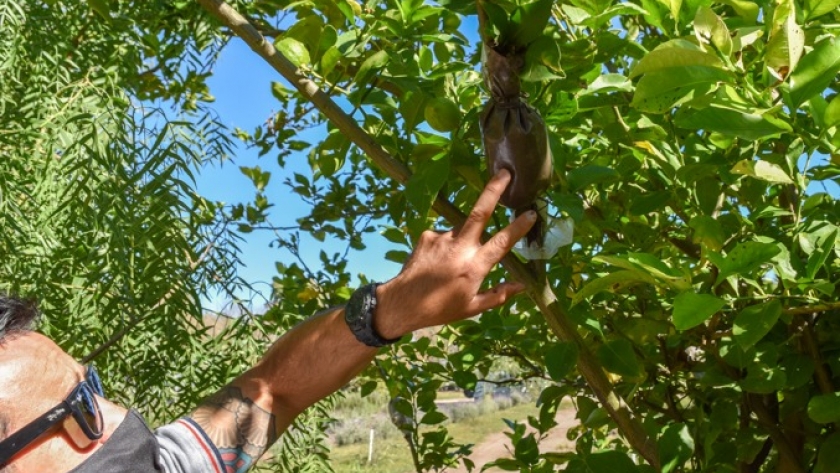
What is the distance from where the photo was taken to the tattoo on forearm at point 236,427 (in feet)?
2.88

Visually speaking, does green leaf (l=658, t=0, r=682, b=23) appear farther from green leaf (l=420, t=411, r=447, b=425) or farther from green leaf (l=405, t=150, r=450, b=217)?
green leaf (l=420, t=411, r=447, b=425)

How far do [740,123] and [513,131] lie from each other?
0.55ft

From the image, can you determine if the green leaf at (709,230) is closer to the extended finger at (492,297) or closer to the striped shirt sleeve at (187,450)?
the extended finger at (492,297)

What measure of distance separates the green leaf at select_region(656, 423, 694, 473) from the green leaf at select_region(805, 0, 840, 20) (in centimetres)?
41

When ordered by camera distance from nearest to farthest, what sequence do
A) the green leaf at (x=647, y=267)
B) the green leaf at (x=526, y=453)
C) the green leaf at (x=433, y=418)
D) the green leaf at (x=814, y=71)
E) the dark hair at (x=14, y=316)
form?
the green leaf at (x=814, y=71) → the green leaf at (x=647, y=267) → the dark hair at (x=14, y=316) → the green leaf at (x=526, y=453) → the green leaf at (x=433, y=418)

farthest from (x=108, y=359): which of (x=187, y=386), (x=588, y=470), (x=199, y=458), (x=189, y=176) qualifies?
(x=588, y=470)

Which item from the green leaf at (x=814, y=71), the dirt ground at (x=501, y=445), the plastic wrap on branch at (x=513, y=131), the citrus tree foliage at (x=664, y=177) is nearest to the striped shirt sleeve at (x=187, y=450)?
the citrus tree foliage at (x=664, y=177)

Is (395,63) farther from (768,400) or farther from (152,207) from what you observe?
(768,400)

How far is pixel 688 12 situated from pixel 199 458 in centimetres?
61

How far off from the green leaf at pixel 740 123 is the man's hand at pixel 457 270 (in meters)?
0.16

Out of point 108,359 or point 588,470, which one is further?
point 108,359

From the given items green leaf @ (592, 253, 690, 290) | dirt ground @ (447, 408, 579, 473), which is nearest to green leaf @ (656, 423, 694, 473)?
green leaf @ (592, 253, 690, 290)

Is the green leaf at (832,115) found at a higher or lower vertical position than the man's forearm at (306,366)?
lower

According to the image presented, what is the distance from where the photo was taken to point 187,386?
1.22 meters
